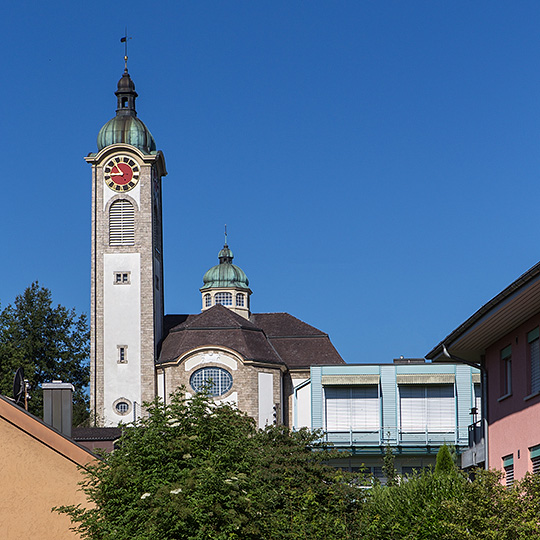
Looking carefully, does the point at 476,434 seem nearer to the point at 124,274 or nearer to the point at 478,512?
the point at 478,512

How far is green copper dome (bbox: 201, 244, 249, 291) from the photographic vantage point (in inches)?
3543

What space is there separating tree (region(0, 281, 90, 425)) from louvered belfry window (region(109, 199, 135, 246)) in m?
13.0

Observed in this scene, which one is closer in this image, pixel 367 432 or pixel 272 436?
pixel 272 436

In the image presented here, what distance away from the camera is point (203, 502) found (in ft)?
50.9

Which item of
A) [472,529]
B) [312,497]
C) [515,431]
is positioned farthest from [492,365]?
[472,529]

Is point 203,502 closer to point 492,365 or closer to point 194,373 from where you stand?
point 492,365

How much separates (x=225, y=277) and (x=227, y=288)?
1267 millimetres

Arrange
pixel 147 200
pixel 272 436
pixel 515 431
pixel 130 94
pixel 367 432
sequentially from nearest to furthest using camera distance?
pixel 515 431 < pixel 272 436 < pixel 367 432 < pixel 147 200 < pixel 130 94

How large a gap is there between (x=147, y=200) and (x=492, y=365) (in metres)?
44.8

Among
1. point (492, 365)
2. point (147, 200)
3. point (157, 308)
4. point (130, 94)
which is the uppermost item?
point (130, 94)

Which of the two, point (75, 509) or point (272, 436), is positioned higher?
point (272, 436)

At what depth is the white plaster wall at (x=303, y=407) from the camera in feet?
202

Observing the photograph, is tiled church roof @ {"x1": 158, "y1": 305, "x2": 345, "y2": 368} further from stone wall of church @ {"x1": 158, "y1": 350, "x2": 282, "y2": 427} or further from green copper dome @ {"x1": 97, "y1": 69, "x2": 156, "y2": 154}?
green copper dome @ {"x1": 97, "y1": 69, "x2": 156, "y2": 154}

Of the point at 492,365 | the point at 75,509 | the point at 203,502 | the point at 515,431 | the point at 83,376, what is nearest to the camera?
the point at 203,502
